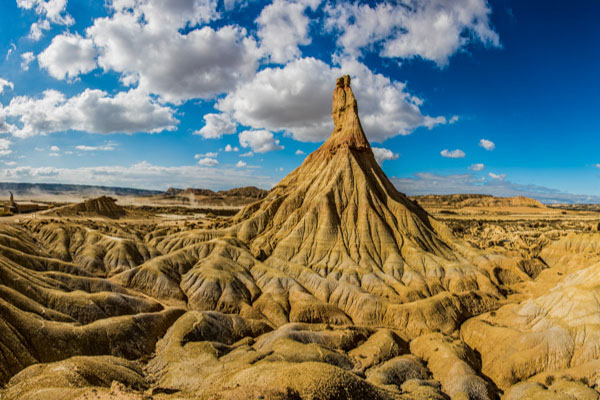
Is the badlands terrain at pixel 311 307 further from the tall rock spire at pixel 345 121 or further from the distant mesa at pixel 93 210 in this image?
the distant mesa at pixel 93 210

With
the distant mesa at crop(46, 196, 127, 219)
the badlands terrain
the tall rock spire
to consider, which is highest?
the tall rock spire

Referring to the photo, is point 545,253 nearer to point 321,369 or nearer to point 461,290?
point 461,290

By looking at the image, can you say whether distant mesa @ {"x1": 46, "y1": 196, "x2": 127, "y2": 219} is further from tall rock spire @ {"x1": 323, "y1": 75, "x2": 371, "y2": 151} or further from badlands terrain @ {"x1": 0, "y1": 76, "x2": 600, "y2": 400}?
tall rock spire @ {"x1": 323, "y1": 75, "x2": 371, "y2": 151}

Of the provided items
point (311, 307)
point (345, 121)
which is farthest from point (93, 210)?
point (311, 307)

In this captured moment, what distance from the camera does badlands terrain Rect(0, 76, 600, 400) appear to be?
2511 cm

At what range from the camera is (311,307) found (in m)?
46.0

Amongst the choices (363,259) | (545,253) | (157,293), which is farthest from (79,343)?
(545,253)

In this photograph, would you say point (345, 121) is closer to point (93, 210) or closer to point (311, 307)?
point (311, 307)

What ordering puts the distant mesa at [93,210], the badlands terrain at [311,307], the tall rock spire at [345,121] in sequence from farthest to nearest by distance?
the distant mesa at [93,210] → the tall rock spire at [345,121] → the badlands terrain at [311,307]

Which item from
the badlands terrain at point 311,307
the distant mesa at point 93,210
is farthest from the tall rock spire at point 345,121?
the distant mesa at point 93,210

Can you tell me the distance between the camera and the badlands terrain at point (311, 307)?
25109 mm

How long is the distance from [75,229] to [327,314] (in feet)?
185

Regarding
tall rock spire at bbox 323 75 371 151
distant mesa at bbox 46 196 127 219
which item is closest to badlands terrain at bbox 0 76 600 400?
tall rock spire at bbox 323 75 371 151

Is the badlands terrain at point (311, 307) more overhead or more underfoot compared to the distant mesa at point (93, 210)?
more underfoot
